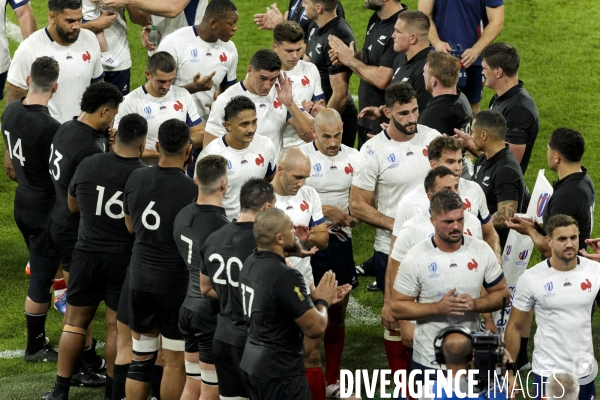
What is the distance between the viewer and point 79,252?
266 inches

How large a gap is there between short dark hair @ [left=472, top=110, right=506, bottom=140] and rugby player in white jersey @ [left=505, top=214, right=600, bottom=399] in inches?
49.5

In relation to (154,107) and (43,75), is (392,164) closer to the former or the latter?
(154,107)

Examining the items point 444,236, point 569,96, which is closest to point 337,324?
point 444,236

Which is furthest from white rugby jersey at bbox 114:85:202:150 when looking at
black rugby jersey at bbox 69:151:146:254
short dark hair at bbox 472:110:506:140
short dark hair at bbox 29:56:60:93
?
short dark hair at bbox 472:110:506:140

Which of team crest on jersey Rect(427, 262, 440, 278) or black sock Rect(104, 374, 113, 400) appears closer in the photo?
team crest on jersey Rect(427, 262, 440, 278)

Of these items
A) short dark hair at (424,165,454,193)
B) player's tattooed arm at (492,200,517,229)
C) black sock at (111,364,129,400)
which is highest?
short dark hair at (424,165,454,193)

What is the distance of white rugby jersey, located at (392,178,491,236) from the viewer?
6.51m

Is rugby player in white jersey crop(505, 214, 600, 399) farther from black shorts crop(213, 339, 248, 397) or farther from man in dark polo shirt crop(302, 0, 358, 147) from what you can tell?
man in dark polo shirt crop(302, 0, 358, 147)

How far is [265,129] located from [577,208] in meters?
2.53

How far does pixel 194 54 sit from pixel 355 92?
533 cm

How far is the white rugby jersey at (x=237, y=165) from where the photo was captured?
7117 mm

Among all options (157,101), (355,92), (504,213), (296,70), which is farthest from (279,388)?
(355,92)

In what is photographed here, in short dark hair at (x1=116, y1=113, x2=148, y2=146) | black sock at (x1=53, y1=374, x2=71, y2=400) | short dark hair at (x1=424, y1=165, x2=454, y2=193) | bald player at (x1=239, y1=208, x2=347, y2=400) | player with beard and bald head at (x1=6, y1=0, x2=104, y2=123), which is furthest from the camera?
player with beard and bald head at (x1=6, y1=0, x2=104, y2=123)

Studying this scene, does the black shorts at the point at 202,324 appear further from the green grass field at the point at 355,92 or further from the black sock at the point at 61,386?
the green grass field at the point at 355,92
